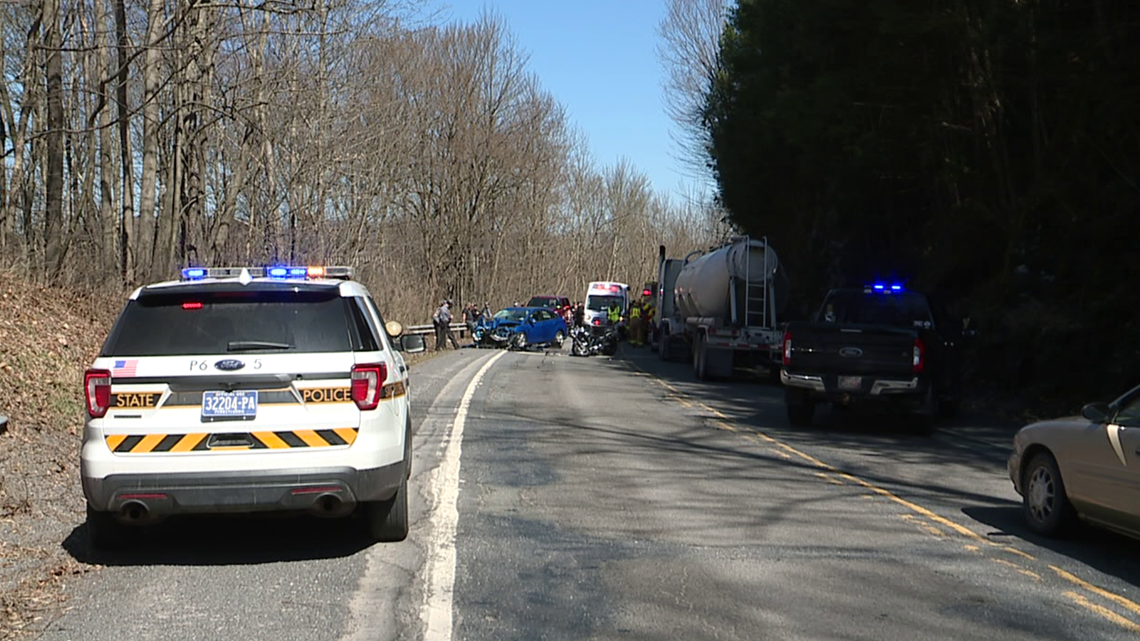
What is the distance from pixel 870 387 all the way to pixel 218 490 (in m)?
10.2

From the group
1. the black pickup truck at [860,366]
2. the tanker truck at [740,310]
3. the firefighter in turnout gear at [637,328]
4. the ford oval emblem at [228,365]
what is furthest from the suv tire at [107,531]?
the firefighter in turnout gear at [637,328]

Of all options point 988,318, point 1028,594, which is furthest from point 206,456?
point 988,318

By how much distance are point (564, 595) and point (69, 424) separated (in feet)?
28.3

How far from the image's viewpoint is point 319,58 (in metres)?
30.4

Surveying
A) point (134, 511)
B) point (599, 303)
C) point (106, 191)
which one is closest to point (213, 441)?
point (134, 511)

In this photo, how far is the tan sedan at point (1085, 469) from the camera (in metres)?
7.98

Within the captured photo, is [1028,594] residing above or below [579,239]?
below

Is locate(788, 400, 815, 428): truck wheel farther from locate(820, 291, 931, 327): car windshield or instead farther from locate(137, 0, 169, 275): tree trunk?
locate(137, 0, 169, 275): tree trunk

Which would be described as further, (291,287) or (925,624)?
(291,287)

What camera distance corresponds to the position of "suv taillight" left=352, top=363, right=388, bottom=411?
7445 mm

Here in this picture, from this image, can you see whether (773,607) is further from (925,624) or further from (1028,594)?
(1028,594)

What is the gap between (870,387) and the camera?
50.2 feet

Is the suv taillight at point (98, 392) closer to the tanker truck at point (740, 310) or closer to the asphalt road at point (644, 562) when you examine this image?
the asphalt road at point (644, 562)

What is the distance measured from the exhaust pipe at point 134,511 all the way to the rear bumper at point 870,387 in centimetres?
1011
